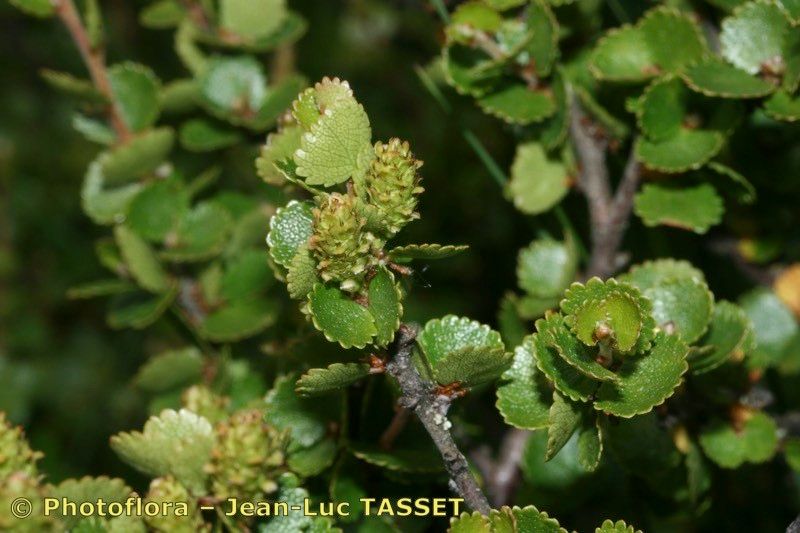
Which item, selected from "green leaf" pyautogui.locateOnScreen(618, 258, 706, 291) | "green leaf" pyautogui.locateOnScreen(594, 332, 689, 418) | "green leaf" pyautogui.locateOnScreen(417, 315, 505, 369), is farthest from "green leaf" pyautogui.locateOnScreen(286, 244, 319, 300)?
"green leaf" pyautogui.locateOnScreen(618, 258, 706, 291)

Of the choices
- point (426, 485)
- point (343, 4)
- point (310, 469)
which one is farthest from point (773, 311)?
point (343, 4)

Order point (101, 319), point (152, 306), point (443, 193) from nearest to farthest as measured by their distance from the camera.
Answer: point (152, 306)
point (443, 193)
point (101, 319)

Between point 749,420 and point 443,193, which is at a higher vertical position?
point 749,420

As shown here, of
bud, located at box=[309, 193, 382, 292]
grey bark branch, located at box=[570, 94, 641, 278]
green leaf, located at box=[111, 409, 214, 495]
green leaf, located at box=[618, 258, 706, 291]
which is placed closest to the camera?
bud, located at box=[309, 193, 382, 292]

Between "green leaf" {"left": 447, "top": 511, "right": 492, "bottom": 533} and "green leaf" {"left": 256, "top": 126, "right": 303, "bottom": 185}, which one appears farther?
"green leaf" {"left": 256, "top": 126, "right": 303, "bottom": 185}

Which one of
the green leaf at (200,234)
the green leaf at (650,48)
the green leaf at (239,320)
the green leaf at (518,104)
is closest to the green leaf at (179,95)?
the green leaf at (200,234)

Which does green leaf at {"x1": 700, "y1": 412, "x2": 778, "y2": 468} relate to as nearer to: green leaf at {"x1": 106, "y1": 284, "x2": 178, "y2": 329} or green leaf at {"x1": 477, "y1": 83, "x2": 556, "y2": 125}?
green leaf at {"x1": 477, "y1": 83, "x2": 556, "y2": 125}

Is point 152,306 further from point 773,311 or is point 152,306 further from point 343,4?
point 343,4
